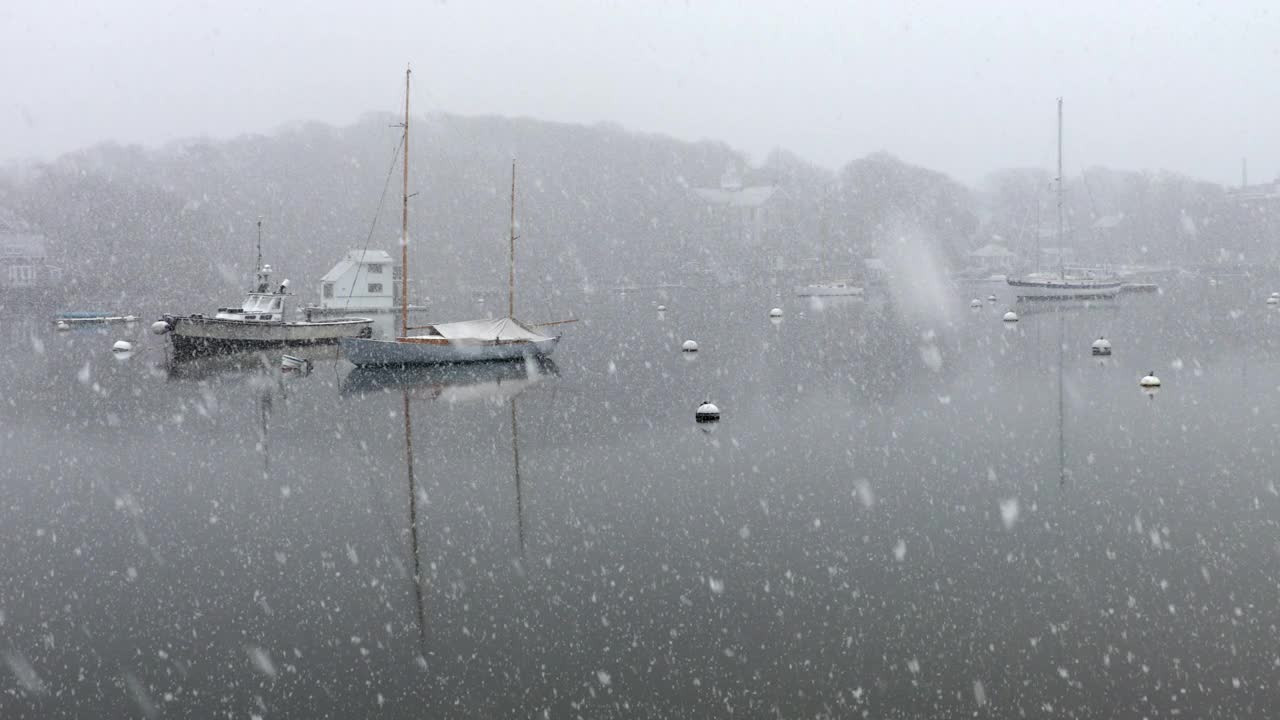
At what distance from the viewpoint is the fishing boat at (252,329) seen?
1575 inches

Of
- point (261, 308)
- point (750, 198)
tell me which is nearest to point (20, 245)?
point (261, 308)

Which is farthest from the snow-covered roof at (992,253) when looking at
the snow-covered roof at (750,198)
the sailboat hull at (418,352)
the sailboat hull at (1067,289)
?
the sailboat hull at (418,352)

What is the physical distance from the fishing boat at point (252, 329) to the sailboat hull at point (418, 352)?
984 cm

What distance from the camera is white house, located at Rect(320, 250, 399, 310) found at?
231 feet

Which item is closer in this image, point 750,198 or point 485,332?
point 485,332

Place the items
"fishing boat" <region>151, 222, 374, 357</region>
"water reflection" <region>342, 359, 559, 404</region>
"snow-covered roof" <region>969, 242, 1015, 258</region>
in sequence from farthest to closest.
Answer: "snow-covered roof" <region>969, 242, 1015, 258</region> < "fishing boat" <region>151, 222, 374, 357</region> < "water reflection" <region>342, 359, 559, 404</region>

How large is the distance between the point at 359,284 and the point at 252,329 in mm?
31438

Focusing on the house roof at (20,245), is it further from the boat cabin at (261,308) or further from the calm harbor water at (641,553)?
the calm harbor water at (641,553)

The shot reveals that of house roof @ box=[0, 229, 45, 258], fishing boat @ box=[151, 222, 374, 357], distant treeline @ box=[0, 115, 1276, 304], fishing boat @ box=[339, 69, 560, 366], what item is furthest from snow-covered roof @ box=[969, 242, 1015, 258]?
fishing boat @ box=[339, 69, 560, 366]

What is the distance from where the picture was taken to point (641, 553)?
41.3 feet

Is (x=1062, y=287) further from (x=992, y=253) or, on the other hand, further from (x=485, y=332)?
(x=992, y=253)

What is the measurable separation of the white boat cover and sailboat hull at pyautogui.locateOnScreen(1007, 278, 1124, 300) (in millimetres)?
62260

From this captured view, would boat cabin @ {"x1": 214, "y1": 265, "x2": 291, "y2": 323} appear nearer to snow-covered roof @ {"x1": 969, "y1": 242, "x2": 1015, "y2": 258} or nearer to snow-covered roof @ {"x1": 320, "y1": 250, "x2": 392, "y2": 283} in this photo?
snow-covered roof @ {"x1": 320, "y1": 250, "x2": 392, "y2": 283}

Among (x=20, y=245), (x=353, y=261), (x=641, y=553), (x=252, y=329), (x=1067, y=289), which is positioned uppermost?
(x=20, y=245)
